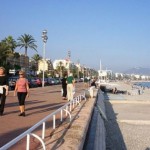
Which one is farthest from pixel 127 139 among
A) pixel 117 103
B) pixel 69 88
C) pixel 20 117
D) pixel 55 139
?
pixel 117 103

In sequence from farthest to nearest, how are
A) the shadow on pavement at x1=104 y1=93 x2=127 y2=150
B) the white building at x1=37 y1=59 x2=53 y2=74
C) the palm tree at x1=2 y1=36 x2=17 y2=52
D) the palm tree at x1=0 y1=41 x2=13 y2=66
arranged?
the palm tree at x1=2 y1=36 x2=17 y2=52, the palm tree at x1=0 y1=41 x2=13 y2=66, the white building at x1=37 y1=59 x2=53 y2=74, the shadow on pavement at x1=104 y1=93 x2=127 y2=150

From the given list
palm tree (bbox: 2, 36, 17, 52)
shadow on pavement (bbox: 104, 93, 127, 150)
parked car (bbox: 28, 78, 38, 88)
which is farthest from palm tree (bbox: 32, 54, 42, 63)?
shadow on pavement (bbox: 104, 93, 127, 150)

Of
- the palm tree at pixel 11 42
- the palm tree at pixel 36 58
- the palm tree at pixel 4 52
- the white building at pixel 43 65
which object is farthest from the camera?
the palm tree at pixel 36 58

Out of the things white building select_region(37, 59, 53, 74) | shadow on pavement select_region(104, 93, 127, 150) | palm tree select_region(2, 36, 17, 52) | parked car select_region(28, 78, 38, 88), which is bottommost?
shadow on pavement select_region(104, 93, 127, 150)

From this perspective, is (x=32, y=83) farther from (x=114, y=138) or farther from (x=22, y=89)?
(x=22, y=89)

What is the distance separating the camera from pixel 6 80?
39.2ft

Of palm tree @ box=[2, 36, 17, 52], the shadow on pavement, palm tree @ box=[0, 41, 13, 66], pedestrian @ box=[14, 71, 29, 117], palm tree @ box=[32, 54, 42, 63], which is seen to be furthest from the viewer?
palm tree @ box=[32, 54, 42, 63]

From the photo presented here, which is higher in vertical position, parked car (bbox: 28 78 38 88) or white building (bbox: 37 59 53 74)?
white building (bbox: 37 59 53 74)

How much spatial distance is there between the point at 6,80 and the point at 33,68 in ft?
408

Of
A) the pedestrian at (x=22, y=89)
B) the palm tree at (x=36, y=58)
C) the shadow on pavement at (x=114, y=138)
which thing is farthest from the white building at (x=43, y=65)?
the pedestrian at (x=22, y=89)

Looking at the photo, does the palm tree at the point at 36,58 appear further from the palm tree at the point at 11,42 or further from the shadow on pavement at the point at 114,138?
the shadow on pavement at the point at 114,138

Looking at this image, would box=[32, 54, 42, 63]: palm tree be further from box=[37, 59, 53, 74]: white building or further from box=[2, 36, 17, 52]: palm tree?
box=[2, 36, 17, 52]: palm tree

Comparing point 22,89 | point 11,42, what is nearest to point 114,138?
point 22,89

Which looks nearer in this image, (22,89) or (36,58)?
(22,89)
